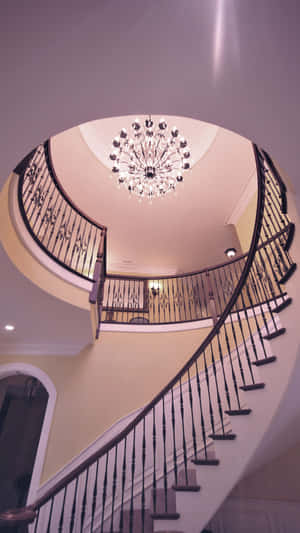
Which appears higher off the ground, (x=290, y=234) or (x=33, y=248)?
(x=33, y=248)

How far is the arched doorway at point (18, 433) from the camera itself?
541 centimetres

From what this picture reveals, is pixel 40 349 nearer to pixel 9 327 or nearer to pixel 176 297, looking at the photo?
pixel 9 327

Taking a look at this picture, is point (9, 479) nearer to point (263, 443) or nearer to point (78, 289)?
point (78, 289)

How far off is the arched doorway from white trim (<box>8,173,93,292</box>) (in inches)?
135

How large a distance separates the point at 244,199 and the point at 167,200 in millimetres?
1876

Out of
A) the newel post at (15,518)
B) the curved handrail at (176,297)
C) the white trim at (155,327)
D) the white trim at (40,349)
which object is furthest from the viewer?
the curved handrail at (176,297)

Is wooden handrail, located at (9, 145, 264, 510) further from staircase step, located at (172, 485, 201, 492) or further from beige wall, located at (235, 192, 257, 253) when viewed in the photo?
beige wall, located at (235, 192, 257, 253)

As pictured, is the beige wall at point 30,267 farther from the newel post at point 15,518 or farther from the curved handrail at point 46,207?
the newel post at point 15,518

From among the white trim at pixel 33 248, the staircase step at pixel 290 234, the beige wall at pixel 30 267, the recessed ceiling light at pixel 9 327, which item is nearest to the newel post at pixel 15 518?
the beige wall at pixel 30 267

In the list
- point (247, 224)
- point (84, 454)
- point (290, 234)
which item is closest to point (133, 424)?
point (84, 454)

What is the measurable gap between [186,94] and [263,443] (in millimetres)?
3257

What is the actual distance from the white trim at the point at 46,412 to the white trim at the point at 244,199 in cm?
542

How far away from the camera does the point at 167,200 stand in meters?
6.88

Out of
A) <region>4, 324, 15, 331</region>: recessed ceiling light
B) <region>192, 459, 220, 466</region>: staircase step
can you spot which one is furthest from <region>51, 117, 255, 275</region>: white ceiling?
<region>192, 459, 220, 466</region>: staircase step
